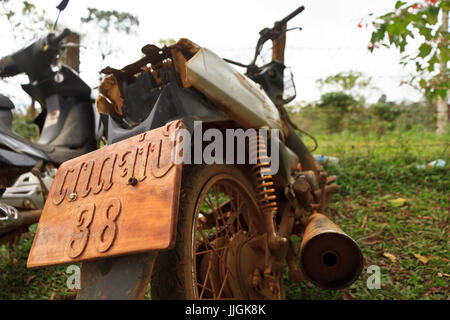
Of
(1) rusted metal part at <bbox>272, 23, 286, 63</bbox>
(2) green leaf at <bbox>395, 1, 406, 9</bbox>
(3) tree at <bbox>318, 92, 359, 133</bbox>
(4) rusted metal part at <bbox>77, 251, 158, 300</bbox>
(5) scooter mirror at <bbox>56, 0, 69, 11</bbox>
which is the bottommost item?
(4) rusted metal part at <bbox>77, 251, 158, 300</bbox>

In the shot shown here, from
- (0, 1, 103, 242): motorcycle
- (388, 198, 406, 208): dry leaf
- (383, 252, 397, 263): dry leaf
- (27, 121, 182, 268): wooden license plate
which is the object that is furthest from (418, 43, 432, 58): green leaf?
(0, 1, 103, 242): motorcycle

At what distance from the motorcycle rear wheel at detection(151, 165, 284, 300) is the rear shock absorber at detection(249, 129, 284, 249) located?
1.9 inches

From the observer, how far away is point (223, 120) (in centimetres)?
122

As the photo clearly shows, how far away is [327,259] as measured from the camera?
4.12 feet

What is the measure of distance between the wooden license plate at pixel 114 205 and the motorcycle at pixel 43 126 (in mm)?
970

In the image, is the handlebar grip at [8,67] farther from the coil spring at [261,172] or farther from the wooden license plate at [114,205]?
the coil spring at [261,172]

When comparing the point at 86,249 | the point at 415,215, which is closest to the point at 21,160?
the point at 86,249

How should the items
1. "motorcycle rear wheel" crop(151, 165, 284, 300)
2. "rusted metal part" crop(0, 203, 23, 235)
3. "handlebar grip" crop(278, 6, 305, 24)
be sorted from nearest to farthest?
"motorcycle rear wheel" crop(151, 165, 284, 300) < "rusted metal part" crop(0, 203, 23, 235) < "handlebar grip" crop(278, 6, 305, 24)

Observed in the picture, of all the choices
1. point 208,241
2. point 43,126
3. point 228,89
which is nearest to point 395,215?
point 208,241

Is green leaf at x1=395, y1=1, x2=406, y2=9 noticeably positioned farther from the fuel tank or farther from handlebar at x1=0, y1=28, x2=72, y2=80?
handlebar at x1=0, y1=28, x2=72, y2=80

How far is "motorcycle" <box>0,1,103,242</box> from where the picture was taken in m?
1.76

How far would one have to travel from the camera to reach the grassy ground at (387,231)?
5.93 feet

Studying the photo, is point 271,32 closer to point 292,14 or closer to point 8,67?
point 292,14
